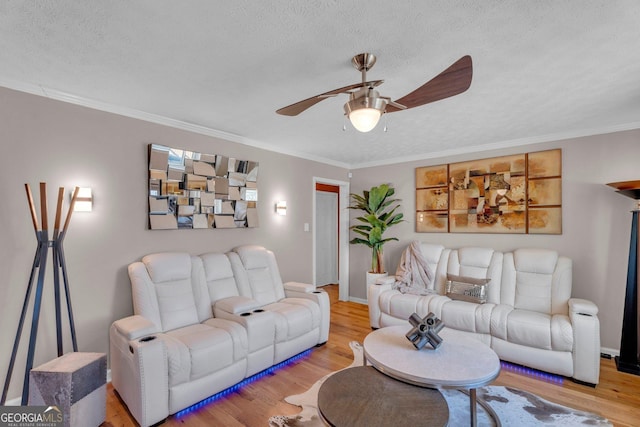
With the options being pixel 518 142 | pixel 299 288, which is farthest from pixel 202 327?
pixel 518 142

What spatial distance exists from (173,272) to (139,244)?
0.44 m

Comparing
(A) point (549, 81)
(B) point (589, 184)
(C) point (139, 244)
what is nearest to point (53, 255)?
(C) point (139, 244)

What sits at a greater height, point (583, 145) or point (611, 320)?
point (583, 145)

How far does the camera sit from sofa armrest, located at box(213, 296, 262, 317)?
2.96m

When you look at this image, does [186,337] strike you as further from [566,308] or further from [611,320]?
[611,320]

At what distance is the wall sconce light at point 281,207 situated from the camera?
4.34 m

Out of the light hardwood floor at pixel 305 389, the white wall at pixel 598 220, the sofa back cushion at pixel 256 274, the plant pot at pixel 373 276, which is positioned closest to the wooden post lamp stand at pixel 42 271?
the light hardwood floor at pixel 305 389

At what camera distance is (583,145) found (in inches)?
138

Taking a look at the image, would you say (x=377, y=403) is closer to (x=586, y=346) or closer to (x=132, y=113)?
(x=586, y=346)

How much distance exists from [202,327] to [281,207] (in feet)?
6.61

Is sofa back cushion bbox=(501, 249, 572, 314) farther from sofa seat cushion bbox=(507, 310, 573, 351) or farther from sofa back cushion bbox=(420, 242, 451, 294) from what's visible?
sofa back cushion bbox=(420, 242, 451, 294)

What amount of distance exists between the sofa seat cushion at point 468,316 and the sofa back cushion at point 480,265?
0.97ft

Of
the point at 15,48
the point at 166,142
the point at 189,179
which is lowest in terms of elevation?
the point at 189,179

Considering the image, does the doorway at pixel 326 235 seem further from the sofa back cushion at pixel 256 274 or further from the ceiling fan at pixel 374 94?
the ceiling fan at pixel 374 94
